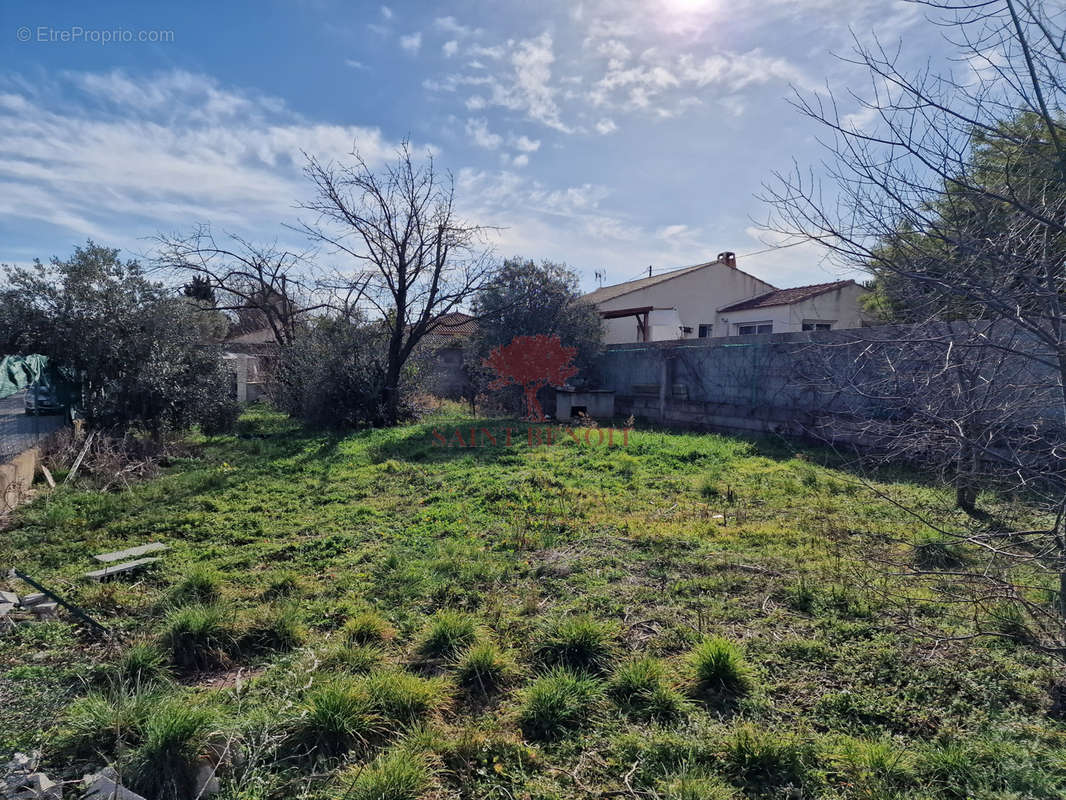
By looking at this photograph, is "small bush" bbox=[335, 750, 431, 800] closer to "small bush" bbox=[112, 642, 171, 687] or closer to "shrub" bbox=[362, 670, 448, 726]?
"shrub" bbox=[362, 670, 448, 726]

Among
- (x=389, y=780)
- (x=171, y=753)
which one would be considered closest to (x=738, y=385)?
(x=389, y=780)

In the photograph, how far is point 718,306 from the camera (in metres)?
21.5

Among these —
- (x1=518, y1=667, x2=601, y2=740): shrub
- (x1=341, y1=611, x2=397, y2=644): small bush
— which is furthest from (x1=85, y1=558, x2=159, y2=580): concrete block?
(x1=518, y1=667, x2=601, y2=740): shrub

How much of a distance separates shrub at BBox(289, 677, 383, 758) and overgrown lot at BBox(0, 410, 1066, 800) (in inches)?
0.4

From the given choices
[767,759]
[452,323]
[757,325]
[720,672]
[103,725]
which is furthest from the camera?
[757,325]

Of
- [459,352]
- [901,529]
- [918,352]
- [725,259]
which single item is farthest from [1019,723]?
[725,259]

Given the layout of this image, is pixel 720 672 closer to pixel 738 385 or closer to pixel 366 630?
pixel 366 630

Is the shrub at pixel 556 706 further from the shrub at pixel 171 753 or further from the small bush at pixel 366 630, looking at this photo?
the shrub at pixel 171 753

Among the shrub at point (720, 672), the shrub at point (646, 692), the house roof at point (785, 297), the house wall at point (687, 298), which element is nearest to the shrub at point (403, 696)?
the shrub at point (646, 692)

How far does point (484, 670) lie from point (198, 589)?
2.26m

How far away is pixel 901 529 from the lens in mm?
4961

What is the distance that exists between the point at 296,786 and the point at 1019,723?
2926 millimetres

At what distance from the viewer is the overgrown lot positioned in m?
2.15

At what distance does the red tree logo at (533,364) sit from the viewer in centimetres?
1291
